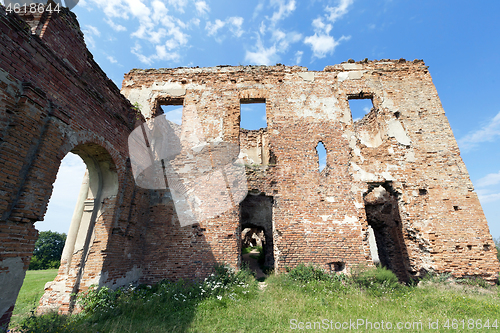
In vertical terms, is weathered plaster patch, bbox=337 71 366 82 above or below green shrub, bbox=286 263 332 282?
above

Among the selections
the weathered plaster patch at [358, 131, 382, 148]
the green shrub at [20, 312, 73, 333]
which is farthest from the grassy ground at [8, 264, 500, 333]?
the weathered plaster patch at [358, 131, 382, 148]

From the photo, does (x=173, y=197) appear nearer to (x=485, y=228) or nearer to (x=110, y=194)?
(x=110, y=194)

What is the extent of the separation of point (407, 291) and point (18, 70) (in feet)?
31.4

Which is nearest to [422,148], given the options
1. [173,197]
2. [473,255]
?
[473,255]

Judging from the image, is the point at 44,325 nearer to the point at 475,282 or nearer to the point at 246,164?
the point at 246,164

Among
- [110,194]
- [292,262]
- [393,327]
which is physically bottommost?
[393,327]

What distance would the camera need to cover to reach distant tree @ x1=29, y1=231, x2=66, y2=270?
22.5 metres

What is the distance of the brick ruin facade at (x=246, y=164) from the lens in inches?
150

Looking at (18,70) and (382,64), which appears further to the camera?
(382,64)

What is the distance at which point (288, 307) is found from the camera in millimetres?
4910

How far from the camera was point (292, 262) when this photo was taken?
6797mm

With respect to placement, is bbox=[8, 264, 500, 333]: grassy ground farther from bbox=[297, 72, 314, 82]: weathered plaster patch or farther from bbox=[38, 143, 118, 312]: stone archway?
bbox=[297, 72, 314, 82]: weathered plaster patch

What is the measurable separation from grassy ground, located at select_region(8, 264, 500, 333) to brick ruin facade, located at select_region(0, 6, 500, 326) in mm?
650

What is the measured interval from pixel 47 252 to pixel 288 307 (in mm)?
29907
